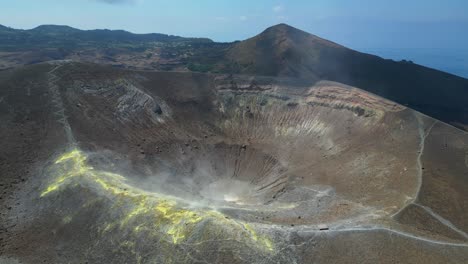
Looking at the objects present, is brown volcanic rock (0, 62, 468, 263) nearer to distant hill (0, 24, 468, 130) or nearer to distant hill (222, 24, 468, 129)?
distant hill (222, 24, 468, 129)

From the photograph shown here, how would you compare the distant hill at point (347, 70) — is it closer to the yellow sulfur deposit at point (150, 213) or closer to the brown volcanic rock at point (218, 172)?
the brown volcanic rock at point (218, 172)

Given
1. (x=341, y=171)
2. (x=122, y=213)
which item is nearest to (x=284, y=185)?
(x=341, y=171)

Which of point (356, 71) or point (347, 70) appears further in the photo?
point (356, 71)

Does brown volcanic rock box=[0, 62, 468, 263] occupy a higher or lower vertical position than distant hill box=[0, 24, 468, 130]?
lower

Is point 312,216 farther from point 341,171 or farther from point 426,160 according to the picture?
point 426,160

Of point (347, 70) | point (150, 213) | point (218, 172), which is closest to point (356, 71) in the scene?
point (347, 70)

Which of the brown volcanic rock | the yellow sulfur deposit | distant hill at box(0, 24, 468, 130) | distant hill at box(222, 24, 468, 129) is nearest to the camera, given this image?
the brown volcanic rock

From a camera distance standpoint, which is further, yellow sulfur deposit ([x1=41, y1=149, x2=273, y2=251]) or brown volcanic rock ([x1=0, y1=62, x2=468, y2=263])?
yellow sulfur deposit ([x1=41, y1=149, x2=273, y2=251])

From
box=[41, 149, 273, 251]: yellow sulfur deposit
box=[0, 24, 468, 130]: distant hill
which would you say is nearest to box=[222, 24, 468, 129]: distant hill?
box=[0, 24, 468, 130]: distant hill

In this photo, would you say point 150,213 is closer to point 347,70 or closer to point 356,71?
point 347,70
